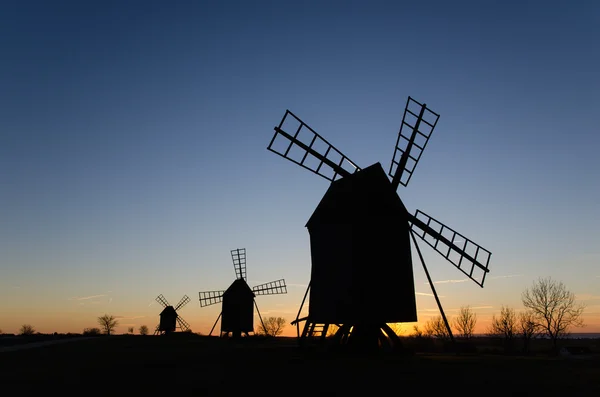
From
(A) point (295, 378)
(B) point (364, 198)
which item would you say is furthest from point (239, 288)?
(A) point (295, 378)

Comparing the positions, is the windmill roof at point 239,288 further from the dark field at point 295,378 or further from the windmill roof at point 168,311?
the dark field at point 295,378

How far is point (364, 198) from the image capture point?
20.5m

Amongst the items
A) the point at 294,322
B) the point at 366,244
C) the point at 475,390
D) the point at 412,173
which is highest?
the point at 412,173

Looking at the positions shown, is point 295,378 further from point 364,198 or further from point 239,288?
point 239,288

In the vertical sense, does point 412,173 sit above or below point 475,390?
above

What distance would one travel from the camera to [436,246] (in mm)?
20984

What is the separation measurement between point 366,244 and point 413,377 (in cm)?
765

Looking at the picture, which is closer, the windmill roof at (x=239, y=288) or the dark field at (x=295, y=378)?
the dark field at (x=295, y=378)

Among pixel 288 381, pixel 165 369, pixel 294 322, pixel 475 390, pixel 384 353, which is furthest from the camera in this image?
pixel 294 322

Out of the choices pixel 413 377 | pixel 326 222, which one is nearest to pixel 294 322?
pixel 326 222

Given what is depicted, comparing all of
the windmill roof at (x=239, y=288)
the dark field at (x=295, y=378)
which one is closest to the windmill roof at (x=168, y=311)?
the windmill roof at (x=239, y=288)

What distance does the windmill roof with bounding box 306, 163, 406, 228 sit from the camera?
67.1 feet

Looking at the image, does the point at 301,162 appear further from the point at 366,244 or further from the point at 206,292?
the point at 206,292

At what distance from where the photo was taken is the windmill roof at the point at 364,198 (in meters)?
20.5
